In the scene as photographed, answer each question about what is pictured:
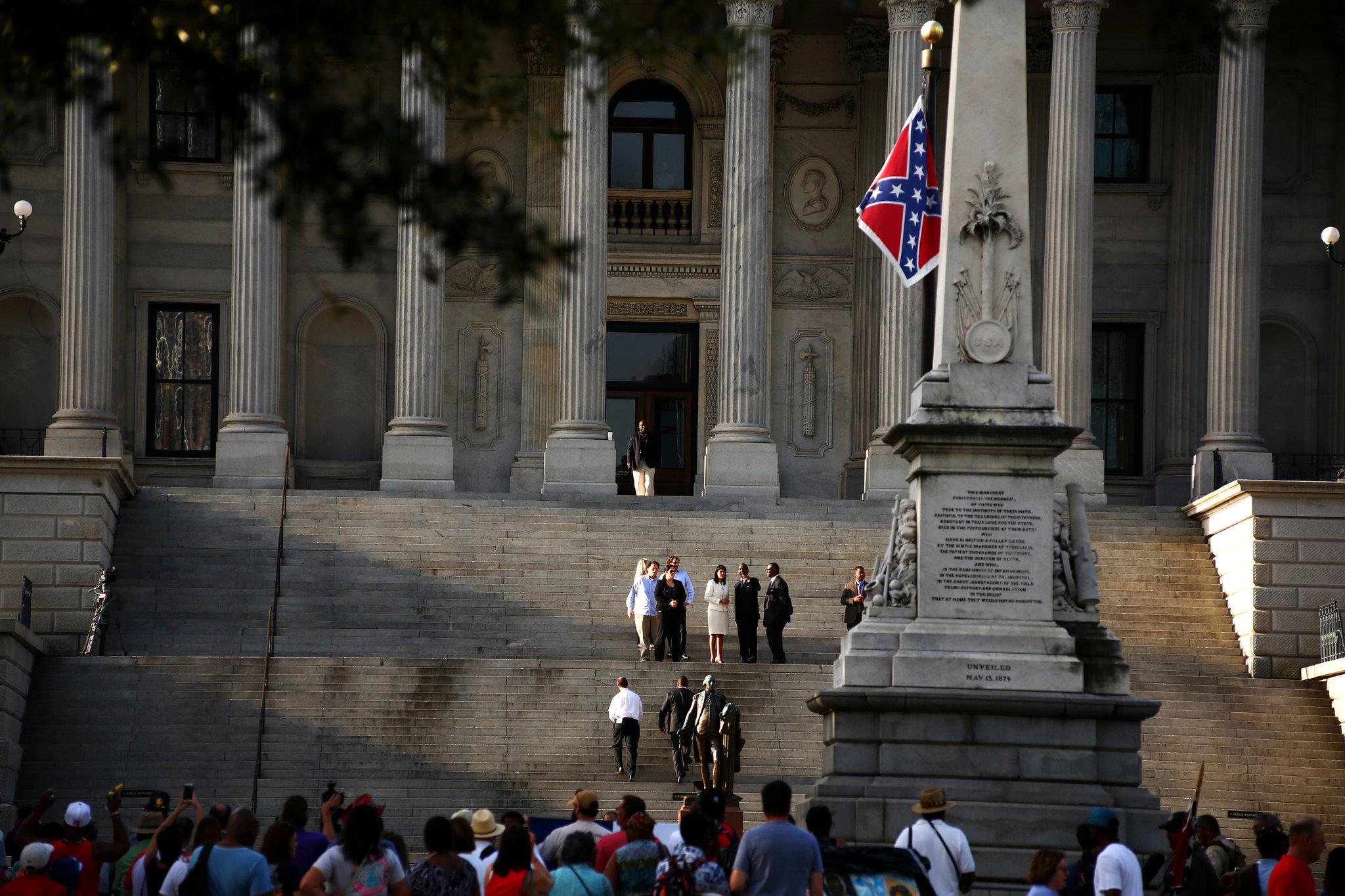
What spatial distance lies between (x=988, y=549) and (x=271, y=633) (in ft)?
51.3

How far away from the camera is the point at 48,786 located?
23266 mm

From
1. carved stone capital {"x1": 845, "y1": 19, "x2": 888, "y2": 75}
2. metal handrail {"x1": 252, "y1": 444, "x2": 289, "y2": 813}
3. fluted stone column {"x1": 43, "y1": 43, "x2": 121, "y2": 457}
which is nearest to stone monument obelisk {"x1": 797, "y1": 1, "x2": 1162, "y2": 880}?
metal handrail {"x1": 252, "y1": 444, "x2": 289, "y2": 813}

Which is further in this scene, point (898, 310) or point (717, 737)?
point (898, 310)

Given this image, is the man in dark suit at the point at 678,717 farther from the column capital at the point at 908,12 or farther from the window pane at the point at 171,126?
the window pane at the point at 171,126

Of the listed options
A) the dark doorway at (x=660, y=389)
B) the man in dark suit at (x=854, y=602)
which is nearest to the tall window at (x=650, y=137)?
the dark doorway at (x=660, y=389)

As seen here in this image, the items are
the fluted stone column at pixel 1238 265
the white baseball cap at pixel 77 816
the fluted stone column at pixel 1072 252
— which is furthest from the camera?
the fluted stone column at pixel 1238 265

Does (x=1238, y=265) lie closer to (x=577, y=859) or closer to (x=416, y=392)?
(x=416, y=392)

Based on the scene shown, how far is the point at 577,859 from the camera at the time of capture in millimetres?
9867

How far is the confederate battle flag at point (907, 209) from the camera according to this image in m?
18.0

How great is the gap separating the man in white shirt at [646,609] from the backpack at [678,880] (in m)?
17.6

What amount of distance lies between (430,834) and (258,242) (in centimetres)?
2723

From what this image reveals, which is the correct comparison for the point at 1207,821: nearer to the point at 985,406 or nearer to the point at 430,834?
the point at 985,406

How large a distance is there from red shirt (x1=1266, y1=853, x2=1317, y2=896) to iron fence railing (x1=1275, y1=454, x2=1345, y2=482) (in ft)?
101

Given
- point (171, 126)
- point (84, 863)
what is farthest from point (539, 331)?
point (84, 863)
